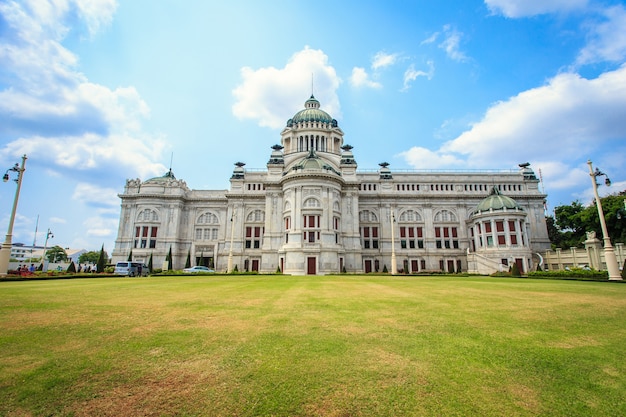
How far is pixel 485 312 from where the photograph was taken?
11.3 meters

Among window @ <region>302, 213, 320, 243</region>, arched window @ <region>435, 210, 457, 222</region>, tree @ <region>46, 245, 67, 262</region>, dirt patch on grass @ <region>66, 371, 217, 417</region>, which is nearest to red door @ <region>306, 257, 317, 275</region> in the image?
window @ <region>302, 213, 320, 243</region>

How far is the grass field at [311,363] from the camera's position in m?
4.70

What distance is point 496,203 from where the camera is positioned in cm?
5788

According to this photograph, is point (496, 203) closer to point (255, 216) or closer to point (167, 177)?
point (255, 216)

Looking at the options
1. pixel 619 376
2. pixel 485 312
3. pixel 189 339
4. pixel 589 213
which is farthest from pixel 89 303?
pixel 589 213

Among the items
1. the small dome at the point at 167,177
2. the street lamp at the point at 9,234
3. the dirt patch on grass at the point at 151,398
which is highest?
the small dome at the point at 167,177

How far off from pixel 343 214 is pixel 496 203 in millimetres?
28650

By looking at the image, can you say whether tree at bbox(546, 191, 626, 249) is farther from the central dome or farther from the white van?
the white van

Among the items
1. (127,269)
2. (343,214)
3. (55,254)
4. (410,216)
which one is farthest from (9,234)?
(55,254)

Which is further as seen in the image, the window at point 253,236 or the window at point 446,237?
the window at point 446,237

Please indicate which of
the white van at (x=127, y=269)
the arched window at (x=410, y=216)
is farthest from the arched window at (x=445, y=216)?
the white van at (x=127, y=269)

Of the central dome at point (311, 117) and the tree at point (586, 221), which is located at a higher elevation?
the central dome at point (311, 117)

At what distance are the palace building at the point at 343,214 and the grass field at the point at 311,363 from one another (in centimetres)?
4602

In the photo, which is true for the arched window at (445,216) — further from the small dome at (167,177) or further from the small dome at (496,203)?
the small dome at (167,177)
